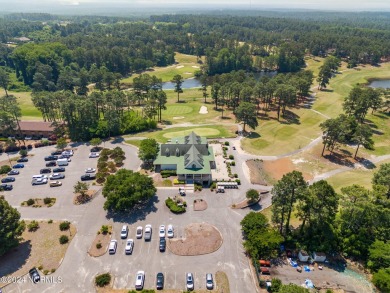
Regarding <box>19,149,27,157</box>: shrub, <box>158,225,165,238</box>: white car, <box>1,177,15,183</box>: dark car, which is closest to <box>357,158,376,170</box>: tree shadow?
<box>158,225,165,238</box>: white car

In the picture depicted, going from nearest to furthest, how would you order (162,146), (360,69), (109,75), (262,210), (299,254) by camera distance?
(299,254)
(262,210)
(162,146)
(109,75)
(360,69)

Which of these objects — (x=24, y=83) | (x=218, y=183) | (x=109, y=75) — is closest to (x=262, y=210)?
(x=218, y=183)

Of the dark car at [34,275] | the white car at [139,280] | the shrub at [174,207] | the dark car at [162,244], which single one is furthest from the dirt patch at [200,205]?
the dark car at [34,275]

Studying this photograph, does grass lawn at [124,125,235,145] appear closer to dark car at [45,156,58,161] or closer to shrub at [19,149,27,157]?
dark car at [45,156,58,161]

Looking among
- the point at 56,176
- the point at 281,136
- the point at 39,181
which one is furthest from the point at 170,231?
the point at 281,136

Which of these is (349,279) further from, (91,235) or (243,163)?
(91,235)
